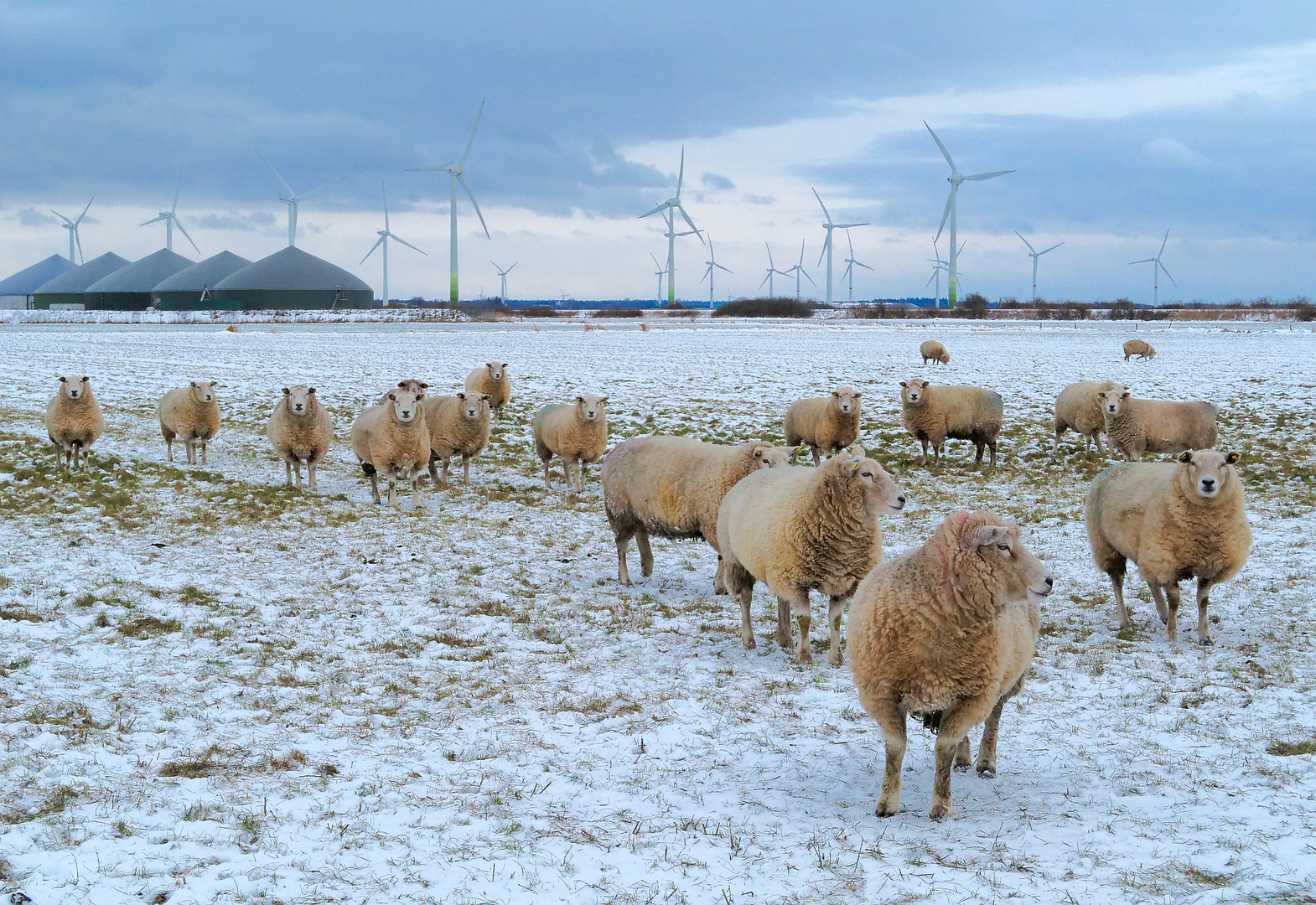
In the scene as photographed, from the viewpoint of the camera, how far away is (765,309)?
294 feet

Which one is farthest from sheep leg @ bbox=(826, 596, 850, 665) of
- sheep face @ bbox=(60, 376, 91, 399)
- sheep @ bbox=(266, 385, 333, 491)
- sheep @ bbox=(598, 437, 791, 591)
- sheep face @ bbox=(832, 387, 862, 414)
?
sheep face @ bbox=(60, 376, 91, 399)

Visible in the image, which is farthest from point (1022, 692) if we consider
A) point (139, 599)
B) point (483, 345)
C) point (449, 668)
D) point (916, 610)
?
point (483, 345)

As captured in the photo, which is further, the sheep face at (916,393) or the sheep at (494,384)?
the sheep at (494,384)

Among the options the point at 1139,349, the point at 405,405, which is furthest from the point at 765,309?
the point at 405,405

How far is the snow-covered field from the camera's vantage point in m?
4.70

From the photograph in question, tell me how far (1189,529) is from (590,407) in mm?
9347

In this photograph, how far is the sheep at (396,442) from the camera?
14.5 meters

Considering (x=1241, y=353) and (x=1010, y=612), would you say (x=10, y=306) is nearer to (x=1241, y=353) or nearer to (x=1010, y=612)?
(x=1241, y=353)

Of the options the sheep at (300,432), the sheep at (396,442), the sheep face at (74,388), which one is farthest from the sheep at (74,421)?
the sheep at (396,442)

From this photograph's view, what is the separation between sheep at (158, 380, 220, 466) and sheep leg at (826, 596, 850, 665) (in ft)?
42.3

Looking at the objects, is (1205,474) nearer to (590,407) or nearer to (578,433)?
(590,407)

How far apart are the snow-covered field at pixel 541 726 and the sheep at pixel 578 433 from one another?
3.49 feet

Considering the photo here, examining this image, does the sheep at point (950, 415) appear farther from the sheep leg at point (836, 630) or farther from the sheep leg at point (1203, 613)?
the sheep leg at point (836, 630)

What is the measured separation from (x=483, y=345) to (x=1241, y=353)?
30179mm
